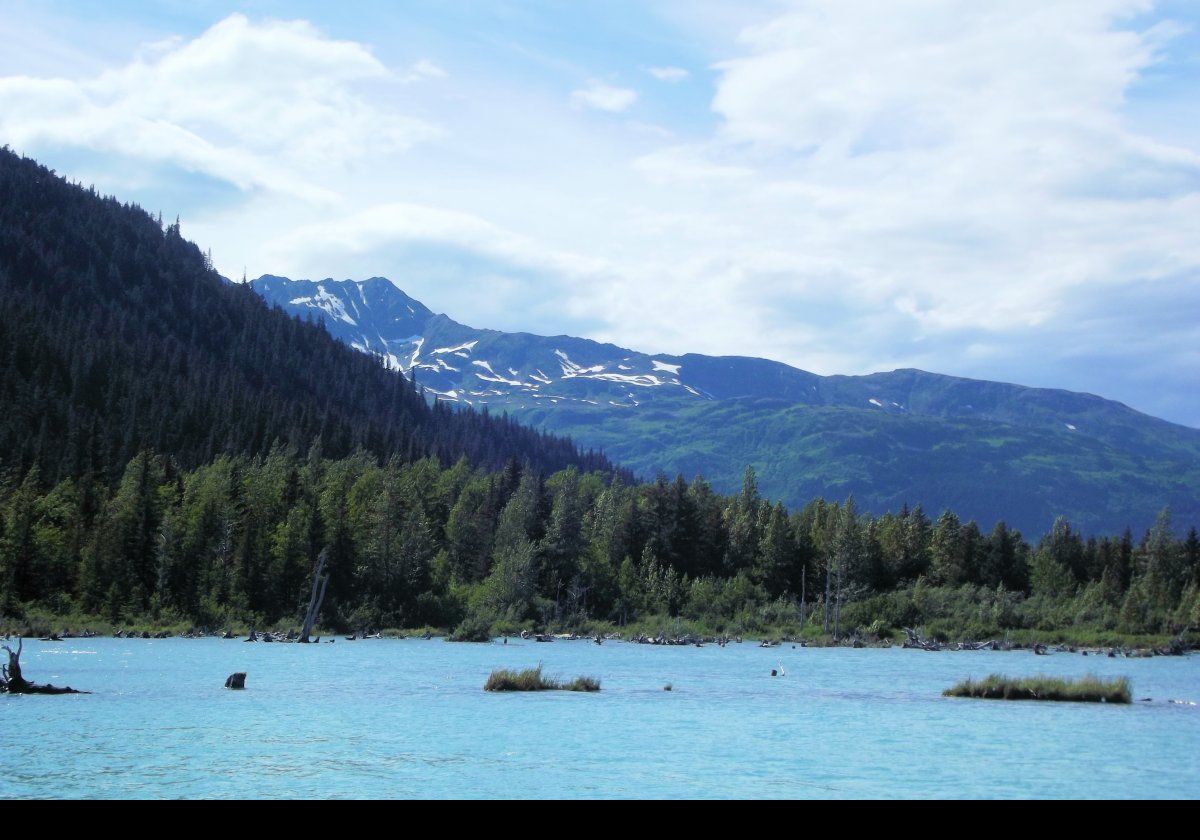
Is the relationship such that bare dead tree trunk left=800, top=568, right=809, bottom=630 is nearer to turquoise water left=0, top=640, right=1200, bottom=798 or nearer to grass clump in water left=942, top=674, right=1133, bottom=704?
turquoise water left=0, top=640, right=1200, bottom=798

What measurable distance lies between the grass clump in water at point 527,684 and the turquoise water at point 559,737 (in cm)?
137

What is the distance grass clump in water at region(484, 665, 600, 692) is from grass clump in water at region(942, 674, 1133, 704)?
18202 millimetres

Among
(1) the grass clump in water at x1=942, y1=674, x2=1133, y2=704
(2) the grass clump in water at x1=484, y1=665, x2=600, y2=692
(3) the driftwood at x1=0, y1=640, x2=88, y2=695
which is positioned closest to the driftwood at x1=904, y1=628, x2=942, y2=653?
(1) the grass clump in water at x1=942, y1=674, x2=1133, y2=704

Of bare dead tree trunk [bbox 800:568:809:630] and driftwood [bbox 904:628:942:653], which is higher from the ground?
bare dead tree trunk [bbox 800:568:809:630]

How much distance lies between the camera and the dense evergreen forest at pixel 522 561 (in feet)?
344

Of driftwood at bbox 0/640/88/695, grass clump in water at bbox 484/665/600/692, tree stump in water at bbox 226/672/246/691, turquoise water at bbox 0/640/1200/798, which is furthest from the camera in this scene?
grass clump in water at bbox 484/665/600/692

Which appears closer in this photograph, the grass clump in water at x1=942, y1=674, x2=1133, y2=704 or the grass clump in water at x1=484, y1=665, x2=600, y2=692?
the grass clump in water at x1=942, y1=674, x2=1133, y2=704

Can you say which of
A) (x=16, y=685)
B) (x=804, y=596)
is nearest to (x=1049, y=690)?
(x=16, y=685)

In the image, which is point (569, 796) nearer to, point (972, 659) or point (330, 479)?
point (972, 659)

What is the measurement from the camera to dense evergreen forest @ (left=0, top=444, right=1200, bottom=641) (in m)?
105

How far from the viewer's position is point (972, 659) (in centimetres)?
9119

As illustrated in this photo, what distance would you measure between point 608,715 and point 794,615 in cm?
8727

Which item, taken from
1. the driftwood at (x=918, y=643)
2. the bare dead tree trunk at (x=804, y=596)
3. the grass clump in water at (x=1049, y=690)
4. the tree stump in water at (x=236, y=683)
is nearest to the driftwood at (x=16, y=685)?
the tree stump in water at (x=236, y=683)

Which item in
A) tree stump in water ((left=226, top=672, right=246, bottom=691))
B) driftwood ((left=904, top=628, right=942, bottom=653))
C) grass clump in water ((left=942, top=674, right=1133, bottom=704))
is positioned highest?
grass clump in water ((left=942, top=674, right=1133, bottom=704))
